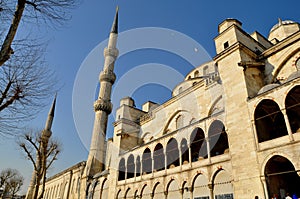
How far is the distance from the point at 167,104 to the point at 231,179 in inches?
485

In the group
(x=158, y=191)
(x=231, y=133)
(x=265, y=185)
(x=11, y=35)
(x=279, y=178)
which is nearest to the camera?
(x=11, y=35)

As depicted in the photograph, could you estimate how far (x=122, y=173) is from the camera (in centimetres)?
2169

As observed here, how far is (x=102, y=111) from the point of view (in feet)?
96.8

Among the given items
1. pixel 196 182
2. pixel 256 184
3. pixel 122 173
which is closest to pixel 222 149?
pixel 196 182

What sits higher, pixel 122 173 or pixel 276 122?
pixel 276 122

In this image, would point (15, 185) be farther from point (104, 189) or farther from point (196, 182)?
point (196, 182)

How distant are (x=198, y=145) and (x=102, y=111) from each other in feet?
53.5

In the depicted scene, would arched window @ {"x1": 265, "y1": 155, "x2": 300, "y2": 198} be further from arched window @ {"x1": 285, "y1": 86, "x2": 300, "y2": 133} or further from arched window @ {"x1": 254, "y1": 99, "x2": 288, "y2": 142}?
arched window @ {"x1": 285, "y1": 86, "x2": 300, "y2": 133}

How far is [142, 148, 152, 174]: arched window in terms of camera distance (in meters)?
19.0

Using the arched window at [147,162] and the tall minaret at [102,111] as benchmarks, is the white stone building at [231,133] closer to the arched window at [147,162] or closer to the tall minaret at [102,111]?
the arched window at [147,162]

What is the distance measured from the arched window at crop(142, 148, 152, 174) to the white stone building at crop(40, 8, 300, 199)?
3.7 inches

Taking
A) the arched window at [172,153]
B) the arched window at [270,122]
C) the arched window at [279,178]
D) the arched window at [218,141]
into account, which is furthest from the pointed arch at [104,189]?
the arched window at [270,122]

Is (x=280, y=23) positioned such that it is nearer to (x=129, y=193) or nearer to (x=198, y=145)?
(x=198, y=145)

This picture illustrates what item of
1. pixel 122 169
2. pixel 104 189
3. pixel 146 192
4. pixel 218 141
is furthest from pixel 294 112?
pixel 104 189
